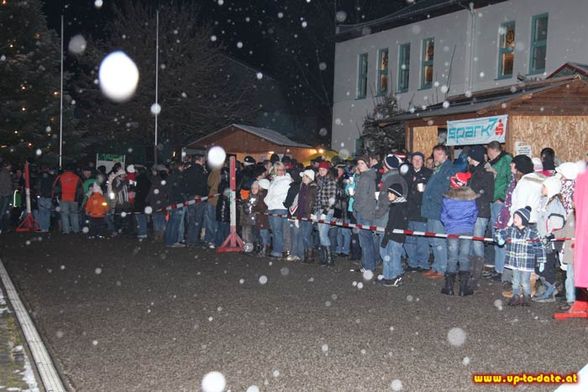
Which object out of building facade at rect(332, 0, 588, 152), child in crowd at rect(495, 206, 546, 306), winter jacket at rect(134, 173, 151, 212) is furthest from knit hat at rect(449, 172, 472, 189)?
building facade at rect(332, 0, 588, 152)

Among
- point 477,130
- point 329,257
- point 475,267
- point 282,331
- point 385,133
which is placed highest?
point 385,133

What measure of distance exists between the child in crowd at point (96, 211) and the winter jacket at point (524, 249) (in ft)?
41.5

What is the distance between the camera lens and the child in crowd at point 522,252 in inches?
372

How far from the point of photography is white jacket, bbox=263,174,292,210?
576 inches

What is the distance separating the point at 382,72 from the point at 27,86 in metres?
16.3

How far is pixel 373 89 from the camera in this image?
3219 cm

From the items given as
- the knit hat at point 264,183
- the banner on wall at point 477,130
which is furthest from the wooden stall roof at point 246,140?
the knit hat at point 264,183

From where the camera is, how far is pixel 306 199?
14.0 m

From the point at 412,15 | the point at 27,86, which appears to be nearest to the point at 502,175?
the point at 412,15

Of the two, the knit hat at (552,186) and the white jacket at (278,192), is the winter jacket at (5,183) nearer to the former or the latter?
the white jacket at (278,192)

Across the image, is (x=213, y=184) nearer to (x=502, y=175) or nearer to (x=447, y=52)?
(x=502, y=175)

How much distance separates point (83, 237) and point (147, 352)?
12.8 m

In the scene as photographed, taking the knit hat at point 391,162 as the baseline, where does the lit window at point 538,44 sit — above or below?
above

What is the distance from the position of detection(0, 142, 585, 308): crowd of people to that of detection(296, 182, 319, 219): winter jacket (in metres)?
0.02
